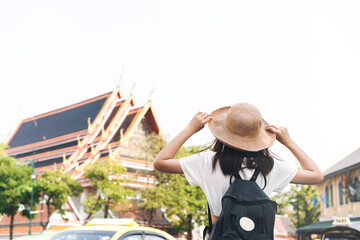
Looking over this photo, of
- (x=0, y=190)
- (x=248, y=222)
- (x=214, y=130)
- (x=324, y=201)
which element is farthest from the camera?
(x=324, y=201)

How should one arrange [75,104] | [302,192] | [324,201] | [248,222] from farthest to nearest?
[302,192] < [75,104] < [324,201] < [248,222]

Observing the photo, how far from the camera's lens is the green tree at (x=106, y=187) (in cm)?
2784

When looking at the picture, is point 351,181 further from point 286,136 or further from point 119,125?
point 286,136

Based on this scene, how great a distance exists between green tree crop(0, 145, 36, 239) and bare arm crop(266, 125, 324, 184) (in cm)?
2638

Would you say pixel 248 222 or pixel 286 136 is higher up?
pixel 286 136

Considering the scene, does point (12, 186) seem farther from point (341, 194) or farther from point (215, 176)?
point (215, 176)

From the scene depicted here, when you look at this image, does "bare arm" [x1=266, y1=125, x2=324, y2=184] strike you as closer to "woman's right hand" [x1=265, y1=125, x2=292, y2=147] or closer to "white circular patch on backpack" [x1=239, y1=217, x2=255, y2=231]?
"woman's right hand" [x1=265, y1=125, x2=292, y2=147]

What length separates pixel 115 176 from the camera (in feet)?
96.1

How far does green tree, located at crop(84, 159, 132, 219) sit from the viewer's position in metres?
27.8

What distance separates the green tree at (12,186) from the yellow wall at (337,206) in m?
18.3

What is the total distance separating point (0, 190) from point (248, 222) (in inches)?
1073

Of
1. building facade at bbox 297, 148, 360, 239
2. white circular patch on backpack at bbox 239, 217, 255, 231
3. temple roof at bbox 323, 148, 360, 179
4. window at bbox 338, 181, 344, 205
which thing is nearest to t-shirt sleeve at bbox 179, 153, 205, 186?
white circular patch on backpack at bbox 239, 217, 255, 231

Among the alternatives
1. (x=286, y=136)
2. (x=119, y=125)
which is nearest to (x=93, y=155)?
(x=119, y=125)

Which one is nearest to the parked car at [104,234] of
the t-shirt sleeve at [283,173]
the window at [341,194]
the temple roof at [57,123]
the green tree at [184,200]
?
the t-shirt sleeve at [283,173]
